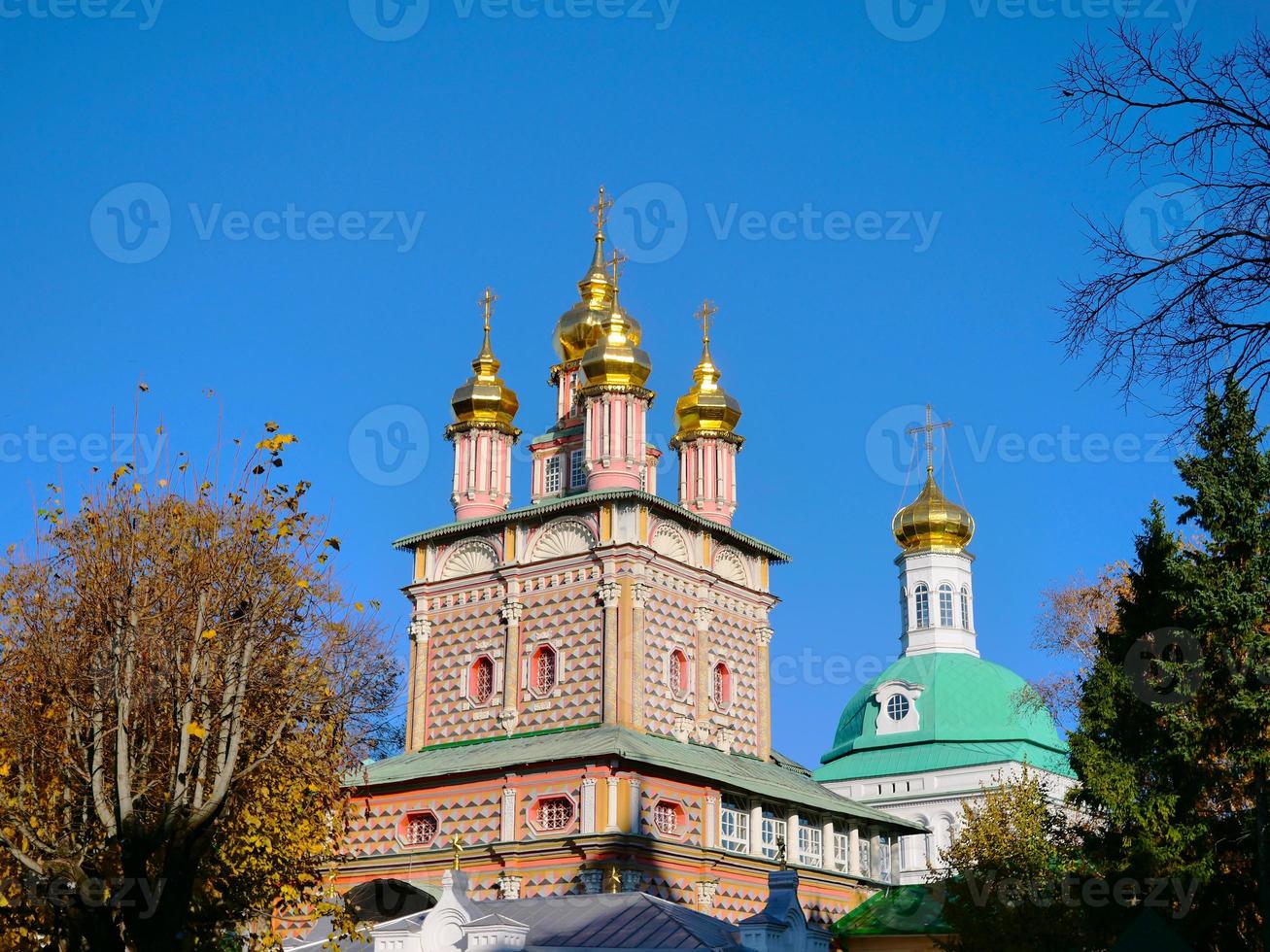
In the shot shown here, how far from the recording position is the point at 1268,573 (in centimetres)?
1948

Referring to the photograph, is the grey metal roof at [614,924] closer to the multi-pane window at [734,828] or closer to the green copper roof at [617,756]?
the green copper roof at [617,756]

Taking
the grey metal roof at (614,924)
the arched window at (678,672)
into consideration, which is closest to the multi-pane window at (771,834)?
the arched window at (678,672)

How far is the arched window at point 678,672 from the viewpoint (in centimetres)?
3195

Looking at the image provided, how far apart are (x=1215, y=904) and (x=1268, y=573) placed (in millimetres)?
4529

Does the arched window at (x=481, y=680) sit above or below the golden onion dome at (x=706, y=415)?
below

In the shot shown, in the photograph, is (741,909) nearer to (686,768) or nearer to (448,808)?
(686,768)

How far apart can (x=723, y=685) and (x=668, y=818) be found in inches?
201

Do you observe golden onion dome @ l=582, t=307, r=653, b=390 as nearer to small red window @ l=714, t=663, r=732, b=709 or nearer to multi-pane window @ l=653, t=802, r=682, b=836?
small red window @ l=714, t=663, r=732, b=709

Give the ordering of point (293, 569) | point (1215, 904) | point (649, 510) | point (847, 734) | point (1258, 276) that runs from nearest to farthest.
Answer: point (1258, 276) < point (293, 569) < point (1215, 904) < point (649, 510) < point (847, 734)

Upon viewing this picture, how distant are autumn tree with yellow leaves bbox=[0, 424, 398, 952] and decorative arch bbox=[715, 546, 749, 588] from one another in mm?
13821

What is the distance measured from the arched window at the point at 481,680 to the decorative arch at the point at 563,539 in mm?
2571

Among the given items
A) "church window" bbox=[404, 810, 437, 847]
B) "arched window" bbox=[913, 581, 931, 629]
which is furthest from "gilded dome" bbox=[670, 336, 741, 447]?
"arched window" bbox=[913, 581, 931, 629]

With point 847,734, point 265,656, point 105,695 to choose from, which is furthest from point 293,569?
point 847,734

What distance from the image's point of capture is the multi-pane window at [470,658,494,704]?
107 feet
